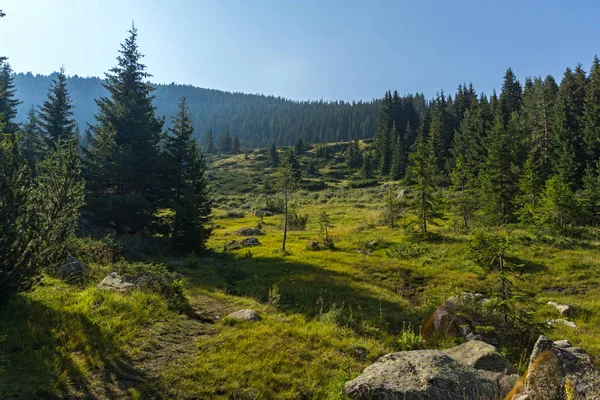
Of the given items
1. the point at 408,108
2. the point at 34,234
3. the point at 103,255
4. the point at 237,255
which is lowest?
the point at 237,255

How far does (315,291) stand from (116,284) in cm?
849

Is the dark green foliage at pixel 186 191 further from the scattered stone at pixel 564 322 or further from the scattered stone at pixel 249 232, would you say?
the scattered stone at pixel 564 322

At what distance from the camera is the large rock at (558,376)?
426cm

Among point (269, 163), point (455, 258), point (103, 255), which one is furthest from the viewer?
point (269, 163)

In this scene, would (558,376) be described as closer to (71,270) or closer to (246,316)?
(246,316)

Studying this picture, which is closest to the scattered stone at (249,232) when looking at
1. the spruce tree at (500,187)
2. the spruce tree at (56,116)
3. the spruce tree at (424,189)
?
the spruce tree at (424,189)

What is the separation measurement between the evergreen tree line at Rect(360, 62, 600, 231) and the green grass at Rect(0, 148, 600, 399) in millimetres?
10461

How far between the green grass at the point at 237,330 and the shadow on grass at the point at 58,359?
20 mm

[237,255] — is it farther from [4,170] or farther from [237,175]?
[237,175]

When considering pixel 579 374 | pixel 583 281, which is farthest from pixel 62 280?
pixel 583 281

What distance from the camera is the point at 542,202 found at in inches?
1077

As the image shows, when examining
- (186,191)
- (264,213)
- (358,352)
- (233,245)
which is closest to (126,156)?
(186,191)

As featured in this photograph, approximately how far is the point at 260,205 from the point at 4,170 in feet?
207

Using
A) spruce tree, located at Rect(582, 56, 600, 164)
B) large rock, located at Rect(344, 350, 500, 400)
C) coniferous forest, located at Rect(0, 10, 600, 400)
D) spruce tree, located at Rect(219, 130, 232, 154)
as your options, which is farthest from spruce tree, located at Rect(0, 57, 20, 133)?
spruce tree, located at Rect(219, 130, 232, 154)
